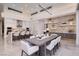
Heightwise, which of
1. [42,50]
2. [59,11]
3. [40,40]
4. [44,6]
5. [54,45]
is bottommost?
[42,50]

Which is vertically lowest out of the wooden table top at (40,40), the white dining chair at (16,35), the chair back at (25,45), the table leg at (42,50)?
the table leg at (42,50)

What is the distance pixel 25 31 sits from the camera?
2695mm

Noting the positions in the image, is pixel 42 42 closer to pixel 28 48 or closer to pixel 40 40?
pixel 40 40

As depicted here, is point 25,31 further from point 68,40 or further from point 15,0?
point 68,40

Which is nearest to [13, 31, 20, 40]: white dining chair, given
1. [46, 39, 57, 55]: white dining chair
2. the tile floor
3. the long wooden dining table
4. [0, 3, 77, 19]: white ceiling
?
the tile floor

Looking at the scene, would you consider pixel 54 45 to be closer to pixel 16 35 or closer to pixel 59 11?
pixel 59 11

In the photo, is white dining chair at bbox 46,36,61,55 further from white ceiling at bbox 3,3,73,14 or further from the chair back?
Result: white ceiling at bbox 3,3,73,14

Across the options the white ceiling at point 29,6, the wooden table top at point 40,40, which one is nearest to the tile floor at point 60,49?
the wooden table top at point 40,40

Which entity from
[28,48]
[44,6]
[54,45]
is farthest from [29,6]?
[54,45]

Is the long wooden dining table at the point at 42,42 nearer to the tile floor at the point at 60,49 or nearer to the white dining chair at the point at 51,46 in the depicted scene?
the white dining chair at the point at 51,46

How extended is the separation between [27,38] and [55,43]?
2.04 ft

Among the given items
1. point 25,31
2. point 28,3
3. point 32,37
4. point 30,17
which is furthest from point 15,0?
point 32,37

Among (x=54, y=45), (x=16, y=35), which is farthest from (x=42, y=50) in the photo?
(x=16, y=35)

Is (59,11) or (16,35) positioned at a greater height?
(59,11)
